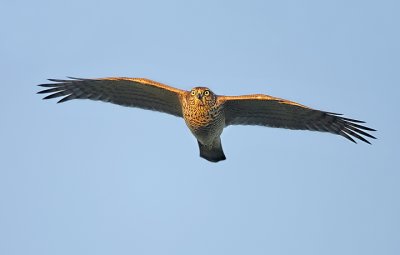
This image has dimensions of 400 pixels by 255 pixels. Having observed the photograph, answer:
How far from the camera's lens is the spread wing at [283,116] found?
15523 millimetres

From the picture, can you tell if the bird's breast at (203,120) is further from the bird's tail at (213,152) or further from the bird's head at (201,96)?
the bird's tail at (213,152)

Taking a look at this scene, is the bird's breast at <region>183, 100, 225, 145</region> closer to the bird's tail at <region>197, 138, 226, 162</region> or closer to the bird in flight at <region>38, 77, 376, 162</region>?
the bird in flight at <region>38, 77, 376, 162</region>

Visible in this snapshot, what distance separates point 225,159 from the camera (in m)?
17.1

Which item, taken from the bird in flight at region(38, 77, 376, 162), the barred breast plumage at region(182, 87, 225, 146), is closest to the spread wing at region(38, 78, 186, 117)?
the bird in flight at region(38, 77, 376, 162)

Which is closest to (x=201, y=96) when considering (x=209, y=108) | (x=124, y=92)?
(x=209, y=108)

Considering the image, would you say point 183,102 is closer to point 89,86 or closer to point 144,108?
point 144,108

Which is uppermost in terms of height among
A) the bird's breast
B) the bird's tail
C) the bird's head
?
the bird's head

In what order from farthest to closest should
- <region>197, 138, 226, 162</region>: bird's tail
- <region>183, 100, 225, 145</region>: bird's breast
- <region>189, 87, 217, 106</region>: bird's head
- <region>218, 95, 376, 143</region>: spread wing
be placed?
1. <region>197, 138, 226, 162</region>: bird's tail
2. <region>218, 95, 376, 143</region>: spread wing
3. <region>183, 100, 225, 145</region>: bird's breast
4. <region>189, 87, 217, 106</region>: bird's head

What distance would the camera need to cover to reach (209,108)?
14742 millimetres

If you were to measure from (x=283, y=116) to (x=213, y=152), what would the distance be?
2.09 m

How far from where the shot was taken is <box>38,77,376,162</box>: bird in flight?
15.0 m

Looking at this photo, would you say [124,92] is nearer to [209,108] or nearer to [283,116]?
[209,108]

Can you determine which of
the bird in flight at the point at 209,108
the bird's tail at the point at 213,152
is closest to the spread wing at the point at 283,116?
the bird in flight at the point at 209,108

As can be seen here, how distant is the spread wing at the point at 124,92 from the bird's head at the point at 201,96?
0.79m
